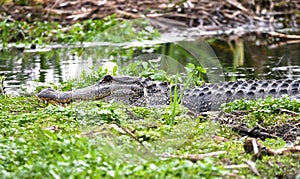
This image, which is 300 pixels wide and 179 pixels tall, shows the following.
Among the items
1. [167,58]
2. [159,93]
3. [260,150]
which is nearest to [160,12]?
[167,58]

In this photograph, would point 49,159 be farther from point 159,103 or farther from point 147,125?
point 159,103

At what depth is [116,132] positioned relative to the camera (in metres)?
5.54

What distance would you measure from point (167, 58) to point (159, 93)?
3.66m

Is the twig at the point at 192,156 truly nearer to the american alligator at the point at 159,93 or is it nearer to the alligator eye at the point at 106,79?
the american alligator at the point at 159,93

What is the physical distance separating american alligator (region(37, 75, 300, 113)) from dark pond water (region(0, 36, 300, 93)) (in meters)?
1.81

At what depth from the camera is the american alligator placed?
809cm

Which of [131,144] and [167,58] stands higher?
[167,58]

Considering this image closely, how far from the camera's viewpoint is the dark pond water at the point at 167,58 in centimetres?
1111

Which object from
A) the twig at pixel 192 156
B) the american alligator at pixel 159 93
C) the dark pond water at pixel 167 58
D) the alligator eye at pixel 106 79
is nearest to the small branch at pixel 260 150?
the twig at pixel 192 156

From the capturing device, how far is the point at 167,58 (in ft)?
39.1

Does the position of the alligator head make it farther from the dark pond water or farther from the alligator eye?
the dark pond water

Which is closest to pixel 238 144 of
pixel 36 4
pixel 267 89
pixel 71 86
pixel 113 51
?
pixel 267 89

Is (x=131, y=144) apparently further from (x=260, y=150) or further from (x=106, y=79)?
(x=106, y=79)

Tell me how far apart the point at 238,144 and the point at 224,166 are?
104 cm
